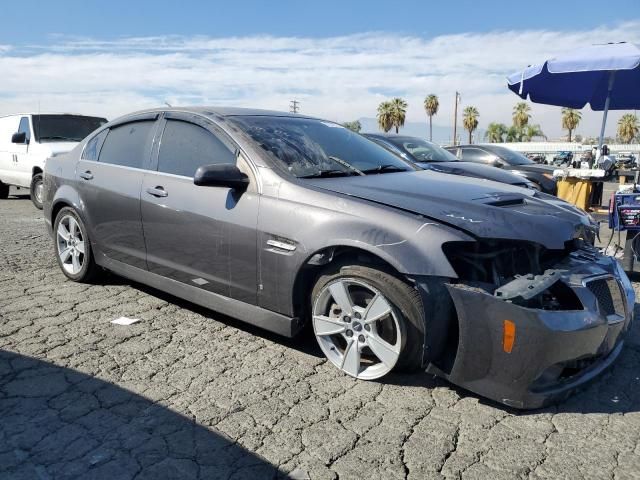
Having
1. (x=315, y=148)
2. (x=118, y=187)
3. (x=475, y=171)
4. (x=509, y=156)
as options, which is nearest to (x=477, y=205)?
(x=315, y=148)

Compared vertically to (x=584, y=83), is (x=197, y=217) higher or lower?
lower

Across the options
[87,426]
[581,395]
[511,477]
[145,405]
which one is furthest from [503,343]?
[87,426]

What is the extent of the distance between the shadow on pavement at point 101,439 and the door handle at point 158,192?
1.39 meters

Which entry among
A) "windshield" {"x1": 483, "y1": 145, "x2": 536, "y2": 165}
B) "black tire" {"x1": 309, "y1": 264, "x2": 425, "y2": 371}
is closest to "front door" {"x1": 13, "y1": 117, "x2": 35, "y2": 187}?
"black tire" {"x1": 309, "y1": 264, "x2": 425, "y2": 371}

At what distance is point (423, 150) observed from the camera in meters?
8.78

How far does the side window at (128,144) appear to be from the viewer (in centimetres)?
424

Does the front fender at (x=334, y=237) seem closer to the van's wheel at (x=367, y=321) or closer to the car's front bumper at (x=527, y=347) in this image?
the van's wheel at (x=367, y=321)

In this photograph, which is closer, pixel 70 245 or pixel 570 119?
pixel 70 245

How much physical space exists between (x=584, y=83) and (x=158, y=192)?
26.3 ft

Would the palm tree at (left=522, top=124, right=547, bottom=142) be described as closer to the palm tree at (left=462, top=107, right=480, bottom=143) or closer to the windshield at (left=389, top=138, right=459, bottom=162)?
the palm tree at (left=462, top=107, right=480, bottom=143)

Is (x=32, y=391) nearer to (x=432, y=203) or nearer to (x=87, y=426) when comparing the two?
(x=87, y=426)

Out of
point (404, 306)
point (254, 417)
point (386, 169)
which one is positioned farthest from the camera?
point (386, 169)

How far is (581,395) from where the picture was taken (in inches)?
117

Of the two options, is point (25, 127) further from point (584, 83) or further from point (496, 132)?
point (496, 132)
